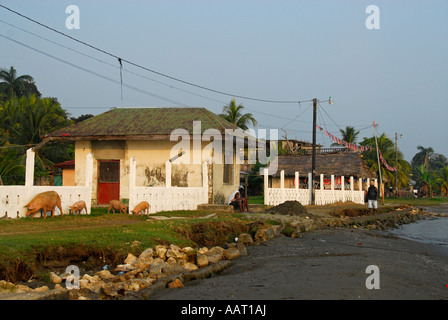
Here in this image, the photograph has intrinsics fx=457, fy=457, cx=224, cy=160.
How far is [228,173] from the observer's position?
22.7 metres

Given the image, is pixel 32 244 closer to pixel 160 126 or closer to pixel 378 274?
pixel 378 274

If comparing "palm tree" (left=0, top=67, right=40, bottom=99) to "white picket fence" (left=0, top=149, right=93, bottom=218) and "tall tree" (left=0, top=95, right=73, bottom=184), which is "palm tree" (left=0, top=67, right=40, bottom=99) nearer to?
"tall tree" (left=0, top=95, right=73, bottom=184)

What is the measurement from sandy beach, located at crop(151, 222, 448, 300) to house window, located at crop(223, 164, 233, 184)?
9477 mm

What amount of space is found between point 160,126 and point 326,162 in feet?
88.4

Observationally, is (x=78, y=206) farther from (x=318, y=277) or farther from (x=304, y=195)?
(x=304, y=195)

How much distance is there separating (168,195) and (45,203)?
15.3 feet

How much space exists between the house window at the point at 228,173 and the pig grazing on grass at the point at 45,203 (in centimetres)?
951

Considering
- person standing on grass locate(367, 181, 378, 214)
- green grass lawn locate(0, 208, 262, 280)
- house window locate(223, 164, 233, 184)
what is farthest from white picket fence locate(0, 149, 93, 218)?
person standing on grass locate(367, 181, 378, 214)

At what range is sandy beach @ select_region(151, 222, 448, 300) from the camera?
274 inches

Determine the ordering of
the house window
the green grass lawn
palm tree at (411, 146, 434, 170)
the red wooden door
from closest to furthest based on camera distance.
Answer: the green grass lawn < the red wooden door < the house window < palm tree at (411, 146, 434, 170)

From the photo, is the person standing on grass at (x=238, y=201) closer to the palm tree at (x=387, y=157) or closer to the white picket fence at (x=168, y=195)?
the white picket fence at (x=168, y=195)

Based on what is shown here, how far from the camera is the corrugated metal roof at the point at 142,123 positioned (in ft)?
67.5
